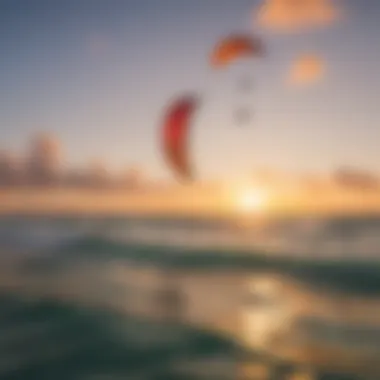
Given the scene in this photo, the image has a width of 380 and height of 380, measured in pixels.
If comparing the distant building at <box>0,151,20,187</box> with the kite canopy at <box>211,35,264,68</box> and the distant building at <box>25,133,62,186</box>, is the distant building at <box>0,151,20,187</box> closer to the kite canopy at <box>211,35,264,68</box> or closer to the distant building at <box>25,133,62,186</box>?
the distant building at <box>25,133,62,186</box>

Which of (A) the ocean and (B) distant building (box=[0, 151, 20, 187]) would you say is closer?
(A) the ocean

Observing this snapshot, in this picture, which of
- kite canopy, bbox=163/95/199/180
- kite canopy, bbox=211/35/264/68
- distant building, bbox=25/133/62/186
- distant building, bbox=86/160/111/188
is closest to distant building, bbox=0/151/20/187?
distant building, bbox=25/133/62/186

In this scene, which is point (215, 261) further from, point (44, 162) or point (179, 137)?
point (44, 162)

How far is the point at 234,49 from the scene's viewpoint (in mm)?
1233

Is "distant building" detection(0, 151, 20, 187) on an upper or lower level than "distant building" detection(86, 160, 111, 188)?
upper

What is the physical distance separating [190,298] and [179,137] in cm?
33

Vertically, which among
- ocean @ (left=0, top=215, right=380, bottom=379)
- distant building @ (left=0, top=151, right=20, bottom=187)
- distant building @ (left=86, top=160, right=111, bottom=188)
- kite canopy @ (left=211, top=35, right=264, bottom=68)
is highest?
kite canopy @ (left=211, top=35, right=264, bottom=68)

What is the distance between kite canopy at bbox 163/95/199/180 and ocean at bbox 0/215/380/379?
11 centimetres

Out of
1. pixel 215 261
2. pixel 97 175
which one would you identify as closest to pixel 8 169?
pixel 97 175

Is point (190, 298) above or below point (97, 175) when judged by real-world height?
below

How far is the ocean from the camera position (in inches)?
45.8

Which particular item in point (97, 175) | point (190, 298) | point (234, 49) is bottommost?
point (190, 298)

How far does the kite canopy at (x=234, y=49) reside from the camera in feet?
4.03

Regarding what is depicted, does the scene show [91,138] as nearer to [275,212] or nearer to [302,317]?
[275,212]
